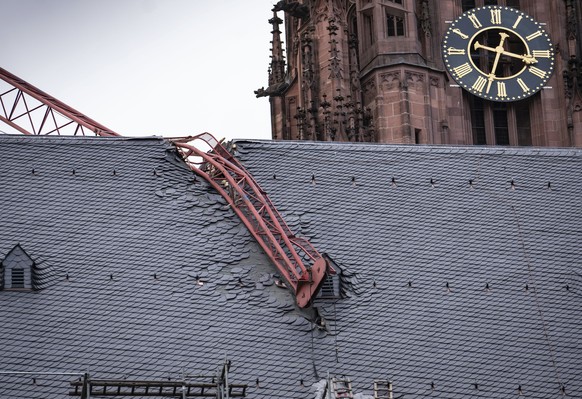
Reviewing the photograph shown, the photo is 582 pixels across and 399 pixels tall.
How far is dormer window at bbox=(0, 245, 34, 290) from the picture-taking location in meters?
53.4

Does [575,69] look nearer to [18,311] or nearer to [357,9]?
[357,9]

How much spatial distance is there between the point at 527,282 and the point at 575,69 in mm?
20413

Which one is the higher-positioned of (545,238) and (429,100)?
(429,100)

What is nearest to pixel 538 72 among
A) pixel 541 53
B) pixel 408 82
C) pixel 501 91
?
pixel 541 53

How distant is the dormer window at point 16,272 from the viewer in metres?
53.4

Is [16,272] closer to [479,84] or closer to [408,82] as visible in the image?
[408,82]

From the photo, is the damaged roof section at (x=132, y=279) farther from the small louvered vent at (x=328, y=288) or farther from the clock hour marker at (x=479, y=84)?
the clock hour marker at (x=479, y=84)

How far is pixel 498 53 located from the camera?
74750 mm

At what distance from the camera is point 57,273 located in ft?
177

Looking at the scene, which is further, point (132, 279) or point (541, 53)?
point (541, 53)

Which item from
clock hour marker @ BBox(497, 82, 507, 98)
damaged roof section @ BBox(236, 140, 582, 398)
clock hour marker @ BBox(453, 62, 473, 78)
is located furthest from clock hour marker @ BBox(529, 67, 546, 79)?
damaged roof section @ BBox(236, 140, 582, 398)

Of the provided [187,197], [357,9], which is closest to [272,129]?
[357,9]

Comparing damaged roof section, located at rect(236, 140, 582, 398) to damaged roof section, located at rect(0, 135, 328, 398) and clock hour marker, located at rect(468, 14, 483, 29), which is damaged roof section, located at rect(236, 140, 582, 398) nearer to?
damaged roof section, located at rect(0, 135, 328, 398)

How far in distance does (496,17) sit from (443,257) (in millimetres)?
20523
